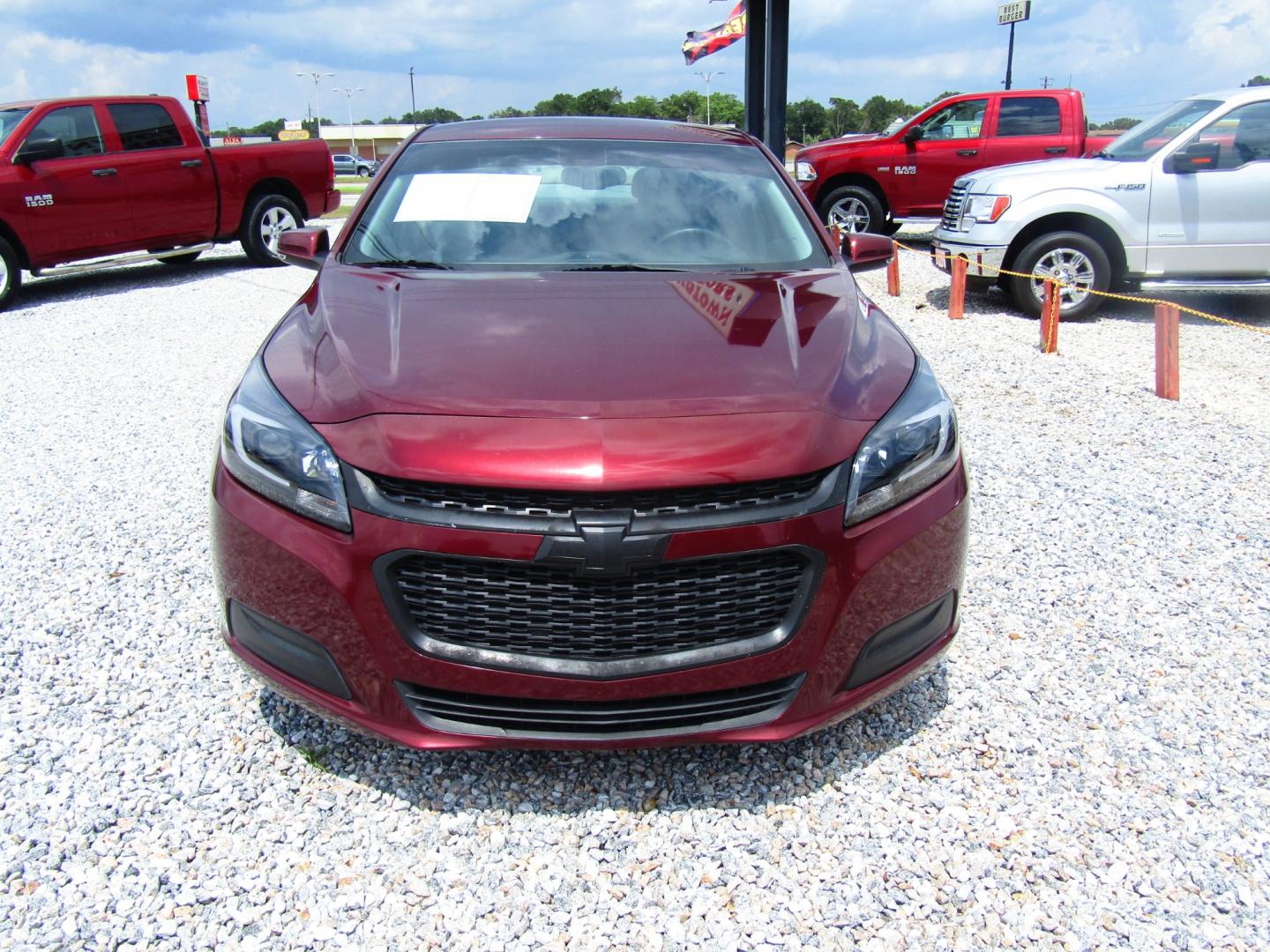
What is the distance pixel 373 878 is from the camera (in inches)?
87.0

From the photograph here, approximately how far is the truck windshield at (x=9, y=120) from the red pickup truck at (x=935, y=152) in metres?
9.22

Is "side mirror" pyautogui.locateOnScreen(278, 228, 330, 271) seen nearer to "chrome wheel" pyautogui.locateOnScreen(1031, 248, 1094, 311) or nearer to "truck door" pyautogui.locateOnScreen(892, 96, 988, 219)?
"chrome wheel" pyautogui.locateOnScreen(1031, 248, 1094, 311)

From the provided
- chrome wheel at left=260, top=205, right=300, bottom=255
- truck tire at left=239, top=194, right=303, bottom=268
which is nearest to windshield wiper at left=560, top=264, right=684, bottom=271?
truck tire at left=239, top=194, right=303, bottom=268

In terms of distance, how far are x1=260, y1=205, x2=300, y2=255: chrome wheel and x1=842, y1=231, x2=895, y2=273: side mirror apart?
33.1 ft

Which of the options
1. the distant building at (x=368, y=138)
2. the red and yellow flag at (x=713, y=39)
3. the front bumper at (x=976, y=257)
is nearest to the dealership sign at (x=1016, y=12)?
the red and yellow flag at (x=713, y=39)

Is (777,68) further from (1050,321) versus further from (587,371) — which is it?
(587,371)

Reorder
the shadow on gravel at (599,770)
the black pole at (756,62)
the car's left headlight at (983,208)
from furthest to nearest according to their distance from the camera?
1. the black pole at (756,62)
2. the car's left headlight at (983,208)
3. the shadow on gravel at (599,770)

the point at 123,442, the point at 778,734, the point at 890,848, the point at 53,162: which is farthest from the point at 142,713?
the point at 53,162

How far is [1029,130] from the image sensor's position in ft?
43.4

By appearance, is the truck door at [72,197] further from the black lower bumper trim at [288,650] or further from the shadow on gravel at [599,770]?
the black lower bumper trim at [288,650]

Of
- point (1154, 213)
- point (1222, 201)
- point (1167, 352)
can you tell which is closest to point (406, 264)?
point (1167, 352)

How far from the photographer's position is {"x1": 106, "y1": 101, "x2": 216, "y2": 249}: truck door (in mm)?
10453

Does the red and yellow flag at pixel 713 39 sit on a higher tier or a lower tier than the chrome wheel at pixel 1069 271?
higher

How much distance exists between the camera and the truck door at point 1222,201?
27.4ft
